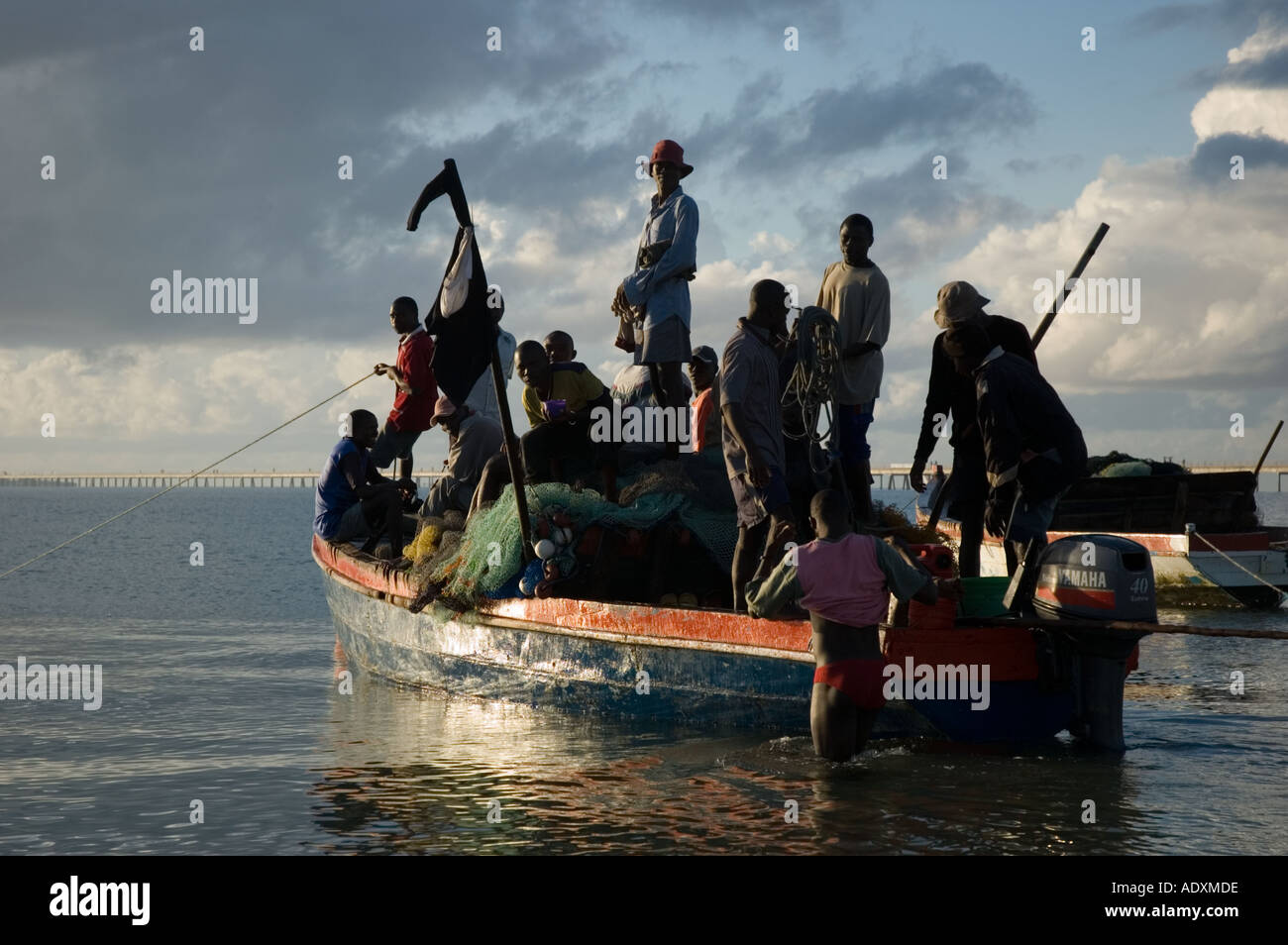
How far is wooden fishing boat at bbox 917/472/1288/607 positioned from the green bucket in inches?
538

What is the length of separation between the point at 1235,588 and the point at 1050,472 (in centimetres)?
1573

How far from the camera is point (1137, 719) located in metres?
10.9

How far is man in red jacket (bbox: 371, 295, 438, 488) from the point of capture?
12945mm

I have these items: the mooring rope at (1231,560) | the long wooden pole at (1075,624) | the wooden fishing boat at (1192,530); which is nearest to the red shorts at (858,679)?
the long wooden pole at (1075,624)

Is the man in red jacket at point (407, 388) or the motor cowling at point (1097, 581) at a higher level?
the man in red jacket at point (407, 388)

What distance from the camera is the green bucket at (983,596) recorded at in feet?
27.4

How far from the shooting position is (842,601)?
25.0ft

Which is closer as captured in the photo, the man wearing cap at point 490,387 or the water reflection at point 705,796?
the water reflection at point 705,796

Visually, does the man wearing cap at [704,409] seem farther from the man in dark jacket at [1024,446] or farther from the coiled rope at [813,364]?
the man in dark jacket at [1024,446]

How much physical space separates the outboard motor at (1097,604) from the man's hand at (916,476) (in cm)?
111

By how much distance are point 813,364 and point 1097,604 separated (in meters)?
2.42

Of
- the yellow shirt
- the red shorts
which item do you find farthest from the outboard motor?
the yellow shirt
